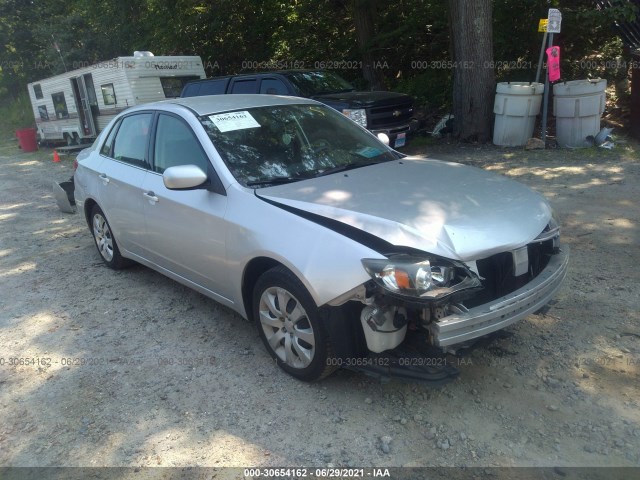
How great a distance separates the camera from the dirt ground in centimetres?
296

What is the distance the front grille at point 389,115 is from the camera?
9.77m

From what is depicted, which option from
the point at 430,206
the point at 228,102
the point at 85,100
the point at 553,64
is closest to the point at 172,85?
the point at 85,100

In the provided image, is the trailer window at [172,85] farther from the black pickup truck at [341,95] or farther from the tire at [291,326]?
the tire at [291,326]

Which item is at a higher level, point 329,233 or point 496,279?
point 329,233

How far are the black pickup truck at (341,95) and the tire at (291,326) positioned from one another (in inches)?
256

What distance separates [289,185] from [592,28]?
35.8 ft

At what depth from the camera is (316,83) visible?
35.6 feet

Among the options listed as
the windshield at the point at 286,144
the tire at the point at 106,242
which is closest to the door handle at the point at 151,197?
the windshield at the point at 286,144

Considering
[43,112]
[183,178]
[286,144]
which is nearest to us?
[183,178]

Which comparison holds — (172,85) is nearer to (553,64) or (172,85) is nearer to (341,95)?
(341,95)

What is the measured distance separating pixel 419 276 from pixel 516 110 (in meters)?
8.20

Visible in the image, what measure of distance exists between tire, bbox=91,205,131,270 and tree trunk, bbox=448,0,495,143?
25.3 feet

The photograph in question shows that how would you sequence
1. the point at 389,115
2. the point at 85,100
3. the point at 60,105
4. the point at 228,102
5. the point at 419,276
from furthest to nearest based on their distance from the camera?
the point at 60,105
the point at 85,100
the point at 389,115
the point at 228,102
the point at 419,276

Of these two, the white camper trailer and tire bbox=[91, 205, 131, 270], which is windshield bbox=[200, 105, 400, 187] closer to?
tire bbox=[91, 205, 131, 270]
